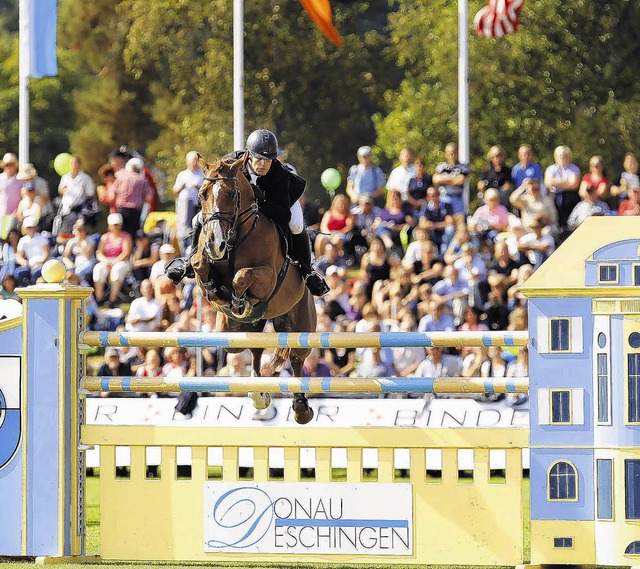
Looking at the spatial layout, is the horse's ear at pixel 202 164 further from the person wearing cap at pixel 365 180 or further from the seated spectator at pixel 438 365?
the person wearing cap at pixel 365 180

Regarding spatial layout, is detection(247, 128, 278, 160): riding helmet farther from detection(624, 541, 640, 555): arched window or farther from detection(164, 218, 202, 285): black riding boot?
detection(624, 541, 640, 555): arched window

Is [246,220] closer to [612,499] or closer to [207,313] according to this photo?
[612,499]

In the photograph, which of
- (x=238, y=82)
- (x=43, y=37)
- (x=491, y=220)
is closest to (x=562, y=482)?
(x=491, y=220)

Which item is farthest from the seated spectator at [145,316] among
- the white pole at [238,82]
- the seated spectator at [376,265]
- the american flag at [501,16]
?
the american flag at [501,16]

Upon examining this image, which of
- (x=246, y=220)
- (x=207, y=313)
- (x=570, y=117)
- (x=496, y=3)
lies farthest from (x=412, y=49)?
(x=246, y=220)

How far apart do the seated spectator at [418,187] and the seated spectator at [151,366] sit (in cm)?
323

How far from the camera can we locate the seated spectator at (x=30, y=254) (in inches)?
594

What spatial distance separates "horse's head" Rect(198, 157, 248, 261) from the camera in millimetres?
8453

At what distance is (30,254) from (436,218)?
3982mm

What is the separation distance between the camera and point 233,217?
8547mm

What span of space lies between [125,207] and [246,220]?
7.34 meters

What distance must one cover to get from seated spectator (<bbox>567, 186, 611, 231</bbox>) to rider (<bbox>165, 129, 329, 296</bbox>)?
4802 mm

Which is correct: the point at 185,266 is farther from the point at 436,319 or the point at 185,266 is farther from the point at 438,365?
the point at 436,319

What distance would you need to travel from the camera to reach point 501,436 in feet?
24.3
